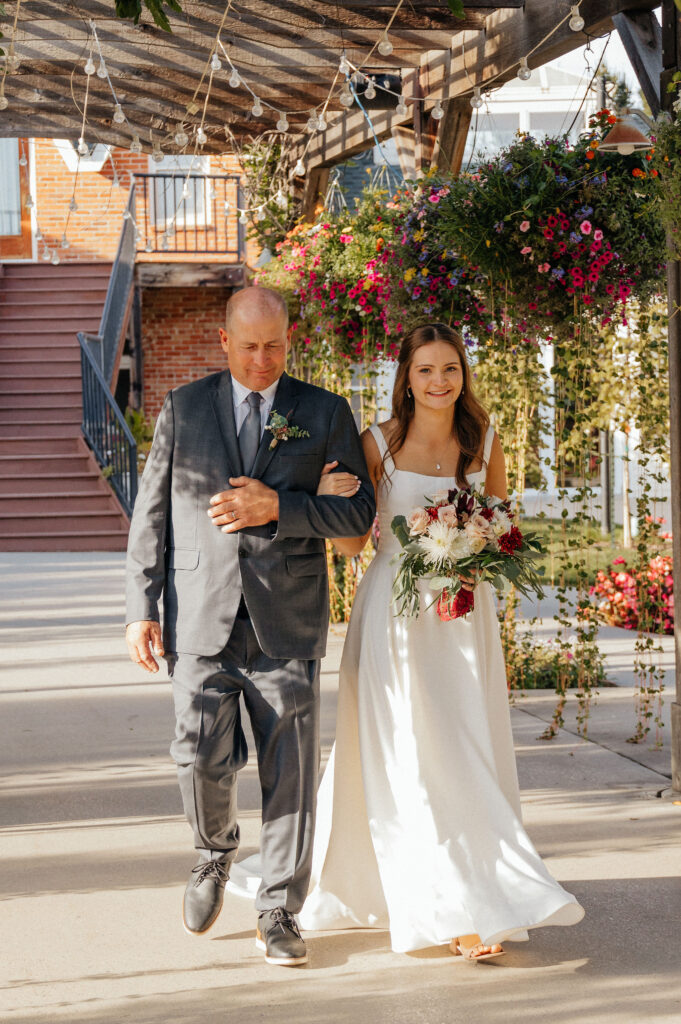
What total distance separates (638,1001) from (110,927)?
1.42m

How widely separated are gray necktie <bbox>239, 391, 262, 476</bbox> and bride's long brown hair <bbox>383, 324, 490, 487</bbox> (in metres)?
0.47

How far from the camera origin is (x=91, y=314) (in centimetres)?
1544

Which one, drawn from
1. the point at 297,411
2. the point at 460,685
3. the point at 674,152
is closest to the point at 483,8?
the point at 674,152

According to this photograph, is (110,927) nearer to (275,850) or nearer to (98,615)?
(275,850)

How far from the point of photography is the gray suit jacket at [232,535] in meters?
3.14

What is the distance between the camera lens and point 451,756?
3.23 metres

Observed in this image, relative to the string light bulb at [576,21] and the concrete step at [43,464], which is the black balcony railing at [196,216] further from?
the string light bulb at [576,21]

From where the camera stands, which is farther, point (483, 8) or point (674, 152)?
point (483, 8)

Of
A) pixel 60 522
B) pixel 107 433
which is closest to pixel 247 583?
pixel 60 522

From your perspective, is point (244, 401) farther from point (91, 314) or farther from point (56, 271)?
point (56, 271)

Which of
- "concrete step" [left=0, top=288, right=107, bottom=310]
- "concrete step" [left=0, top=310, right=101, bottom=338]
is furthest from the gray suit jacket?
"concrete step" [left=0, top=288, right=107, bottom=310]

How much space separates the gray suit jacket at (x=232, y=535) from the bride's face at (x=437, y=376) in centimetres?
32

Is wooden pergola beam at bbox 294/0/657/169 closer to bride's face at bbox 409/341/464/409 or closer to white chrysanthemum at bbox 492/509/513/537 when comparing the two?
bride's face at bbox 409/341/464/409

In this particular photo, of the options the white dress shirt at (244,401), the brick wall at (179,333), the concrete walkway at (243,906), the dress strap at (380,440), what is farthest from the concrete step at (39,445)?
the white dress shirt at (244,401)
